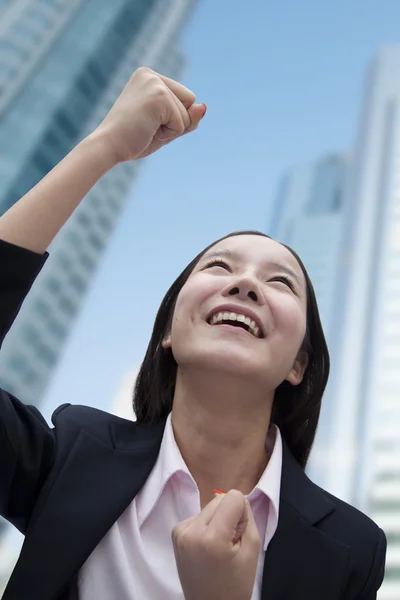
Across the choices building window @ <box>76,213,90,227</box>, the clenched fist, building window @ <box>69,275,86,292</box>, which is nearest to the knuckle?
the clenched fist

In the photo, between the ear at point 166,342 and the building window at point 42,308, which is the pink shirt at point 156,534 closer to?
the ear at point 166,342

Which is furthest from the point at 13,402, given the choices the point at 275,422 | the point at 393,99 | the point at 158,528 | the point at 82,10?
the point at 393,99

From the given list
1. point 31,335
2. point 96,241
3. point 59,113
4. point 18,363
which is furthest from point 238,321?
point 96,241

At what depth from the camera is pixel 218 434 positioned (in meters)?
0.87

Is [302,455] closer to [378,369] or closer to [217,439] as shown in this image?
[217,439]

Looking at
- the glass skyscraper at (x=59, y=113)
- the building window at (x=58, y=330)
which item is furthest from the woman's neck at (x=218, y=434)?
the building window at (x=58, y=330)

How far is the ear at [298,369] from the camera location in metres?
1.00

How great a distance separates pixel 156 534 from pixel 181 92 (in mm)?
553

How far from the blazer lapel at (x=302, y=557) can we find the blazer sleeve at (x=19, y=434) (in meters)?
0.29

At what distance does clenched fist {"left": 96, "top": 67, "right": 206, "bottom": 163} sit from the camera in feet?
2.60

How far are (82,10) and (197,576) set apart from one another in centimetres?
1971

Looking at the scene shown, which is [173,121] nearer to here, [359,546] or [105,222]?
[359,546]

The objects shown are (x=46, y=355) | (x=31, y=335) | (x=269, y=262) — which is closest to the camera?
(x=269, y=262)

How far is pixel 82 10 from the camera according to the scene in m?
18.1
